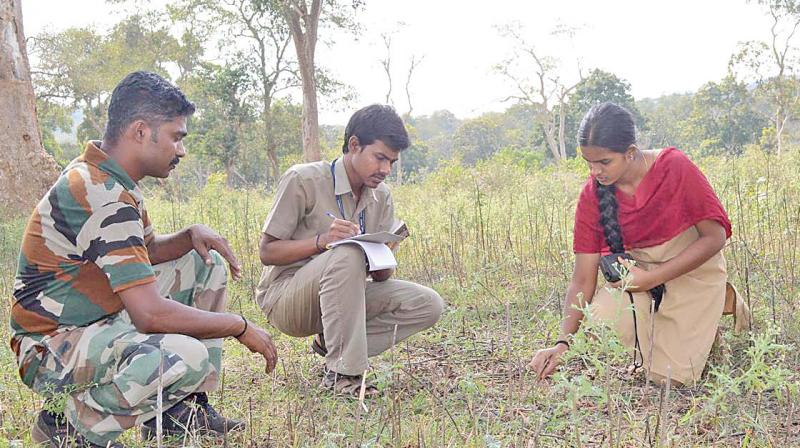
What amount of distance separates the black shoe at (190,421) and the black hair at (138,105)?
0.90 meters

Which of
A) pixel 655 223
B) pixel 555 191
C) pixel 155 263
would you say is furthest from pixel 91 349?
pixel 555 191

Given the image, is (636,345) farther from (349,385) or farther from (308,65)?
(308,65)

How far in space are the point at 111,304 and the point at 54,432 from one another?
0.42 meters

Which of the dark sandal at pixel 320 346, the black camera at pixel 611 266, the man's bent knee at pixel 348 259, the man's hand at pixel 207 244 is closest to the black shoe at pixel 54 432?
the man's hand at pixel 207 244

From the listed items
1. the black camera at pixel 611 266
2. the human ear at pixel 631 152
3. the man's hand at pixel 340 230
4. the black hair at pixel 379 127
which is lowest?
the black camera at pixel 611 266

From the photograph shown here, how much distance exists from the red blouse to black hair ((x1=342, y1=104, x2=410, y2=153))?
0.86m

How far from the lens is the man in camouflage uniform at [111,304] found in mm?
2135

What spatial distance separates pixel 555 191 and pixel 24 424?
7.04 meters

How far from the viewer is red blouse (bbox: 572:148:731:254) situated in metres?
3.03

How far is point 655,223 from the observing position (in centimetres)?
312

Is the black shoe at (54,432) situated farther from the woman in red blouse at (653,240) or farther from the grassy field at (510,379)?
the woman in red blouse at (653,240)

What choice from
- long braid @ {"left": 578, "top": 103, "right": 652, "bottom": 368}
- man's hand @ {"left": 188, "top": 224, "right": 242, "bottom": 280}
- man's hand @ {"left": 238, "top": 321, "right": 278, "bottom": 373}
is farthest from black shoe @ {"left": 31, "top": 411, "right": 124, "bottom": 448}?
long braid @ {"left": 578, "top": 103, "right": 652, "bottom": 368}

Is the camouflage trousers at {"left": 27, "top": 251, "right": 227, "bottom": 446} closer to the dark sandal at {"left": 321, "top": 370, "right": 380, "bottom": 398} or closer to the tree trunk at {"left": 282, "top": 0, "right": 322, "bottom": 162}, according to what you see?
the dark sandal at {"left": 321, "top": 370, "right": 380, "bottom": 398}

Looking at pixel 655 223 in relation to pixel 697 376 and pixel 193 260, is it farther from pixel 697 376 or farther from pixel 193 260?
pixel 193 260
